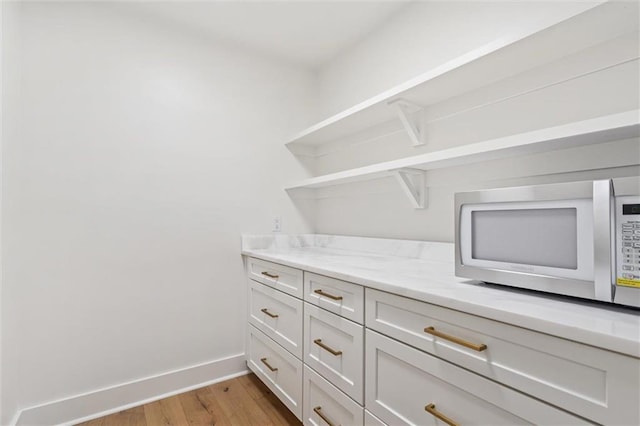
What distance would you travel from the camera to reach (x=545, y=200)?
2.96ft

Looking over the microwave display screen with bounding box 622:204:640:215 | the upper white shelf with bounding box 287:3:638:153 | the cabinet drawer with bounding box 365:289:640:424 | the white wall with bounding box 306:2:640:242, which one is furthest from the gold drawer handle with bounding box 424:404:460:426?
the upper white shelf with bounding box 287:3:638:153

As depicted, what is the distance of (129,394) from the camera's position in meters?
1.88

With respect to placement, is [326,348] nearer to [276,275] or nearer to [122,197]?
[276,275]

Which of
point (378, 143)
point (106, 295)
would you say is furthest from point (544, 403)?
point (106, 295)

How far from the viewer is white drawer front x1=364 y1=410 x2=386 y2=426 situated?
1.14 metres

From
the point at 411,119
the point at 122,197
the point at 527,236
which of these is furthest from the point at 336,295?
the point at 122,197

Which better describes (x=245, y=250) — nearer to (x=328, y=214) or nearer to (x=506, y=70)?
(x=328, y=214)

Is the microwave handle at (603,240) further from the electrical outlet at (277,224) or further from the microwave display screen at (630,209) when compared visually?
the electrical outlet at (277,224)

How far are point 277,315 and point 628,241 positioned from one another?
1.53 meters

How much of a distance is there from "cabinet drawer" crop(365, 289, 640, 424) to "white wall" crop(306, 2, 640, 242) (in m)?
0.76

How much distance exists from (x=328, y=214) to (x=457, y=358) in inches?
68.2

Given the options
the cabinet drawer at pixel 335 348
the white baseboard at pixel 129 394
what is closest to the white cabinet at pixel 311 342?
the cabinet drawer at pixel 335 348

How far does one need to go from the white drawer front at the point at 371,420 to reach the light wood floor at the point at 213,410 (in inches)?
27.1

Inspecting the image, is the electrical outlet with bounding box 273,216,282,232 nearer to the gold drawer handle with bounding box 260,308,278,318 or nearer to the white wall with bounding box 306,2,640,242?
the white wall with bounding box 306,2,640,242
